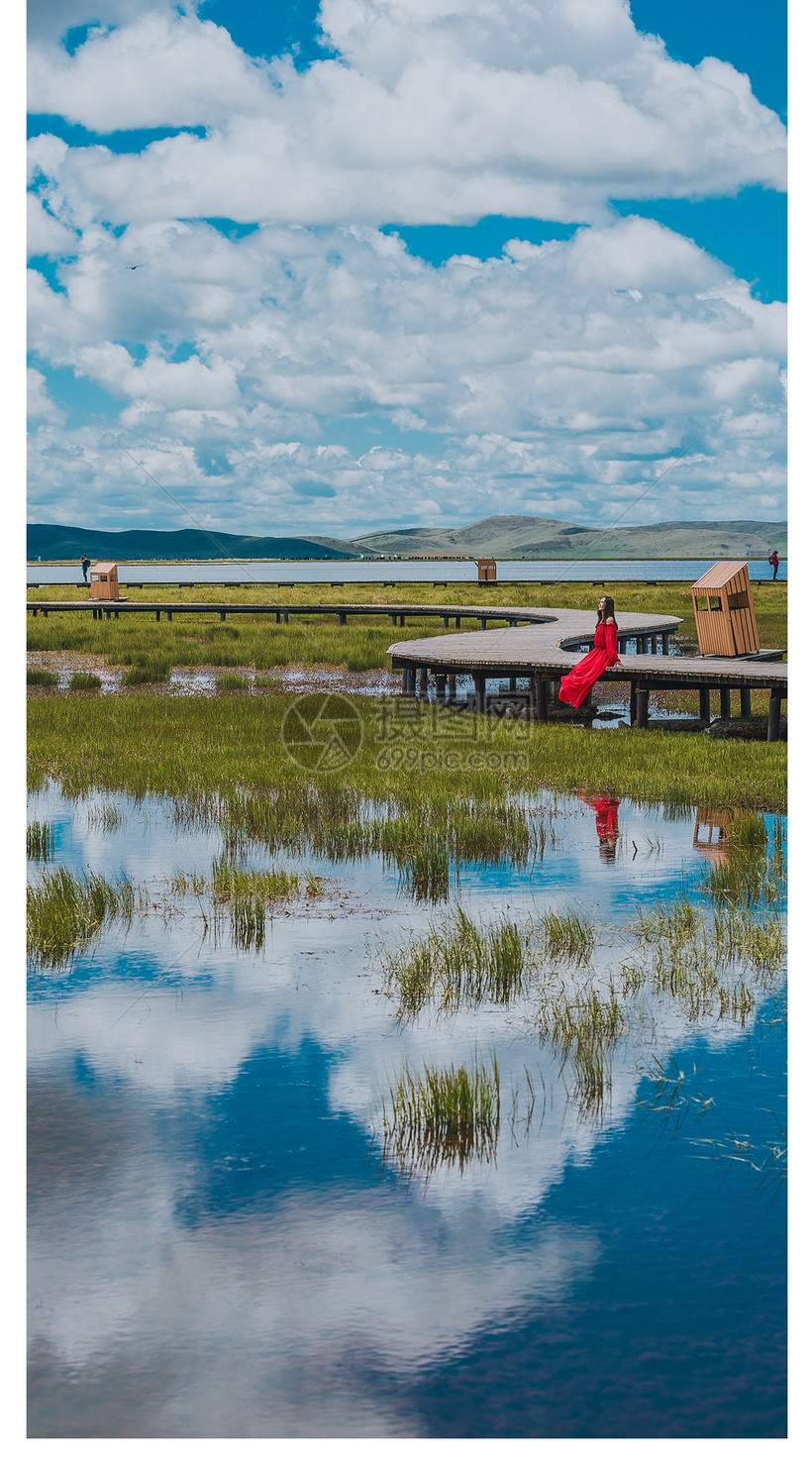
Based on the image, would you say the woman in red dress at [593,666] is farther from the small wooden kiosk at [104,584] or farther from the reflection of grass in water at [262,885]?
the small wooden kiosk at [104,584]

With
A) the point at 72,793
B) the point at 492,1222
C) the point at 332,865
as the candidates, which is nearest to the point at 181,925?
the point at 332,865

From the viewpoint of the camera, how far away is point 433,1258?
508 cm

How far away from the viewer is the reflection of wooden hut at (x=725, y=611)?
18906mm

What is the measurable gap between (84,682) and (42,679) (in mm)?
1191

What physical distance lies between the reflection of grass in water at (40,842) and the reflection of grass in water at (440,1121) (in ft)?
20.8

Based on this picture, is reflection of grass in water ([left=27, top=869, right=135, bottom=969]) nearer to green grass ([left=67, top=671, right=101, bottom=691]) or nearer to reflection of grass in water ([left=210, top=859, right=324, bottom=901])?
reflection of grass in water ([left=210, top=859, right=324, bottom=901])

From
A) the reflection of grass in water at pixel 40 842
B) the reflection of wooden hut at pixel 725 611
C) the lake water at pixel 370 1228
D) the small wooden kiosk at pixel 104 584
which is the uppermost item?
the small wooden kiosk at pixel 104 584

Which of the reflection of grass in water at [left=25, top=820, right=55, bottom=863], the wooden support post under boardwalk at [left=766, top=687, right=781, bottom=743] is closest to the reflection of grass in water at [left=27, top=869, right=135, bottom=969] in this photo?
the reflection of grass in water at [left=25, top=820, right=55, bottom=863]

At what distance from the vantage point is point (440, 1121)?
6.14 meters

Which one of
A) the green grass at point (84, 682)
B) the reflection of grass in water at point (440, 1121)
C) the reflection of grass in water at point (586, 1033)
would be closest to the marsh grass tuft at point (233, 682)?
the green grass at point (84, 682)

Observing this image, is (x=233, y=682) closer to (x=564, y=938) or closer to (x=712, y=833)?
(x=712, y=833)

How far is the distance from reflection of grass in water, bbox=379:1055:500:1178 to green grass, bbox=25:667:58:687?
21296 mm

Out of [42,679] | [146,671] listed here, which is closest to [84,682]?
[42,679]

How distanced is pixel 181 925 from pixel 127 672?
1942 cm
